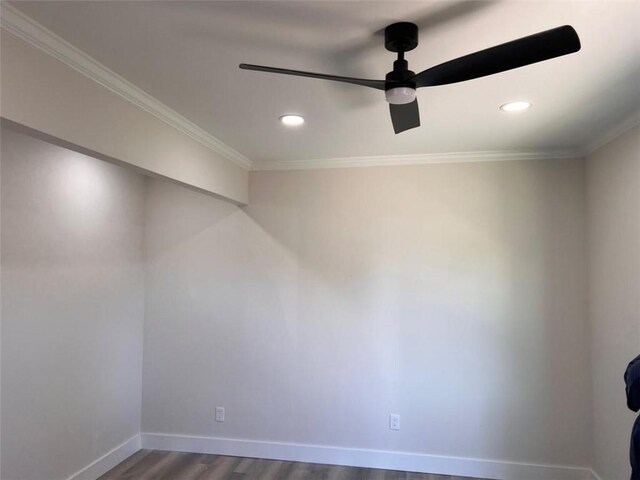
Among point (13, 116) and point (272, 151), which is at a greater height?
point (272, 151)

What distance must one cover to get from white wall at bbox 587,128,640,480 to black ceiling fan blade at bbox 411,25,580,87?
153cm

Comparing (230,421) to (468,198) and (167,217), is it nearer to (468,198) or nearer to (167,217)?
(167,217)

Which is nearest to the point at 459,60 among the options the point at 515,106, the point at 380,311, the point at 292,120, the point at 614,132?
the point at 515,106

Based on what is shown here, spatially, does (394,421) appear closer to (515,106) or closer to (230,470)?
(230,470)

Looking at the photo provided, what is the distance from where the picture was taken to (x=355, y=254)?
3.47 metres

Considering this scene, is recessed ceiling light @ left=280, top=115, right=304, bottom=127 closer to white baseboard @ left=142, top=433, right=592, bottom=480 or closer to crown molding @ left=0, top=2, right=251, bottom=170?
crown molding @ left=0, top=2, right=251, bottom=170

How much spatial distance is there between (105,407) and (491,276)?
3088 millimetres

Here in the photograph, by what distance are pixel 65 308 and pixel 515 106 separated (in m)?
2.99

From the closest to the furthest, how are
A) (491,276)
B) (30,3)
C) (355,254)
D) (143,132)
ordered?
(30,3), (143,132), (491,276), (355,254)

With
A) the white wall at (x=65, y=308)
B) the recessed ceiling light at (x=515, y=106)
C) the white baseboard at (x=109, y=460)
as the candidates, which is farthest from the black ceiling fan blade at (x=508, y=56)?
the white baseboard at (x=109, y=460)

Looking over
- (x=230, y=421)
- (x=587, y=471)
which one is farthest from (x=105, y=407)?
(x=587, y=471)

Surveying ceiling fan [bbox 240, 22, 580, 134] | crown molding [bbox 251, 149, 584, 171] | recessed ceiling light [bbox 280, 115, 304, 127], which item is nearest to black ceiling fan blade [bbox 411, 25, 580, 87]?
ceiling fan [bbox 240, 22, 580, 134]

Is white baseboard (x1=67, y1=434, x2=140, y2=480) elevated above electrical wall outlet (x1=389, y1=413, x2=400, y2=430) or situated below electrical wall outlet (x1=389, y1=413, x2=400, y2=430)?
below

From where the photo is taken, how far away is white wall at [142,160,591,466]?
3154 millimetres
